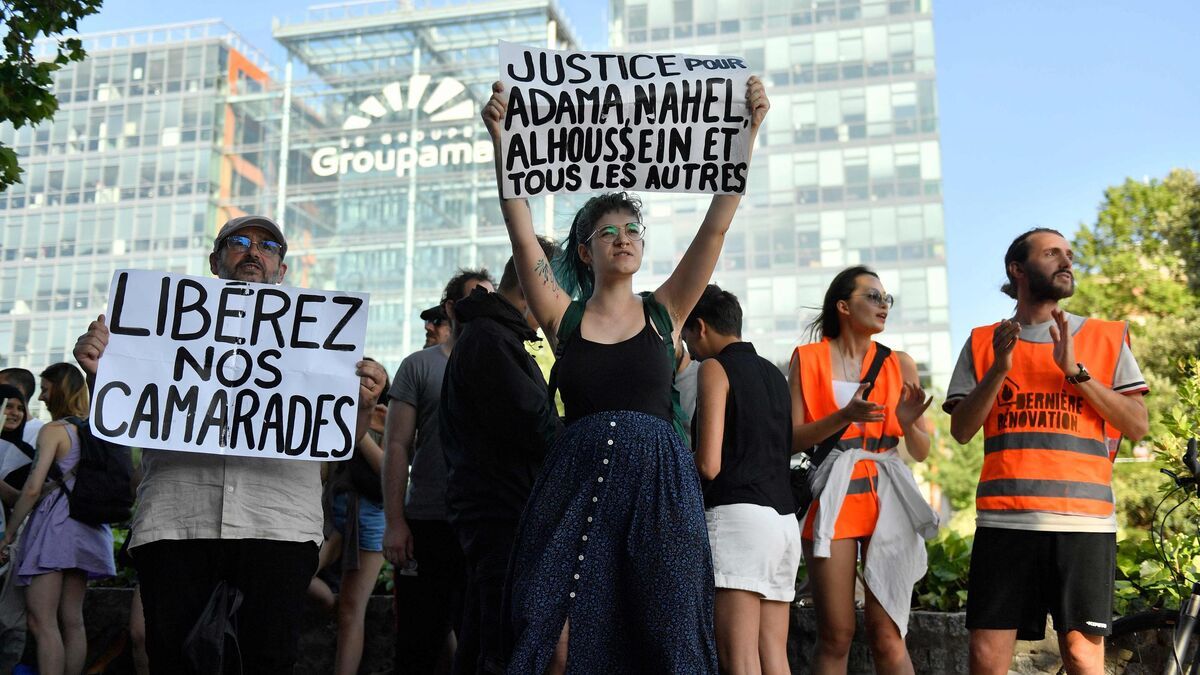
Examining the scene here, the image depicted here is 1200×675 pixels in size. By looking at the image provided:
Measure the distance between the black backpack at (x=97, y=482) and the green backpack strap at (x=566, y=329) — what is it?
12.8 feet

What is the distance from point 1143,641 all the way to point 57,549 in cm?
581

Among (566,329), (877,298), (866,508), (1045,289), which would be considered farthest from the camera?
(877,298)

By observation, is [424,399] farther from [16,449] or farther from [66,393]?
[16,449]

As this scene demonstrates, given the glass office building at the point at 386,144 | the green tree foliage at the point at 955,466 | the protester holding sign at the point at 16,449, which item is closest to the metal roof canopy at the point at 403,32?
the glass office building at the point at 386,144

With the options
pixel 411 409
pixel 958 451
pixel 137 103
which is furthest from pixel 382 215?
pixel 411 409

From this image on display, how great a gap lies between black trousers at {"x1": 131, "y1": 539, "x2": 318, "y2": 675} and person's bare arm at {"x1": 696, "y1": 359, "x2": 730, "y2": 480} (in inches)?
62.7

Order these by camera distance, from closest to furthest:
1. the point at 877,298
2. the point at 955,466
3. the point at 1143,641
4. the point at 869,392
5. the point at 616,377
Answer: the point at 616,377, the point at 869,392, the point at 877,298, the point at 1143,641, the point at 955,466

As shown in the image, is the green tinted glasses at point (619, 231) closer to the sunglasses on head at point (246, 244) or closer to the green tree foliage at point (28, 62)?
the sunglasses on head at point (246, 244)

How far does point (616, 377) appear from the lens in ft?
12.1

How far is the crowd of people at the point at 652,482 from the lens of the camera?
350 centimetres

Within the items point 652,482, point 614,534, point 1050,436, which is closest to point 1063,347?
point 1050,436

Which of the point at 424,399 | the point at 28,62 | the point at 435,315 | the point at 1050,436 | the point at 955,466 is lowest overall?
the point at 955,466

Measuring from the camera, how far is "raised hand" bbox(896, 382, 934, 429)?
206 inches

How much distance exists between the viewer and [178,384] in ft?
15.1
